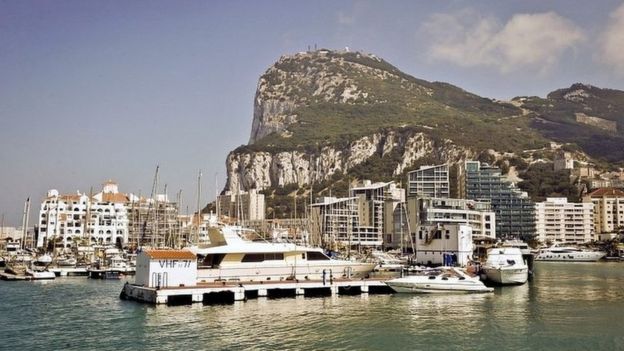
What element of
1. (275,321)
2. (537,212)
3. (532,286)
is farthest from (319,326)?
(537,212)

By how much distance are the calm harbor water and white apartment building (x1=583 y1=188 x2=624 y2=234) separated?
446ft

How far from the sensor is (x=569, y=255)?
5374 inches

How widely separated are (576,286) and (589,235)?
11668 cm

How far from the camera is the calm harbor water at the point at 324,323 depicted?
3253 centimetres

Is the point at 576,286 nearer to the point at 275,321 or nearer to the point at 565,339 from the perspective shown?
the point at 565,339

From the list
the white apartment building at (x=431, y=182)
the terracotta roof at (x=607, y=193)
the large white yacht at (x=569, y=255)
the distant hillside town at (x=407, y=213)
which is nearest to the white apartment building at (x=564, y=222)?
the distant hillside town at (x=407, y=213)

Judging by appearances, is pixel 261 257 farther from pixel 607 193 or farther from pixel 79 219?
pixel 607 193

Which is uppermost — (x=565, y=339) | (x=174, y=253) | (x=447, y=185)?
(x=447, y=185)

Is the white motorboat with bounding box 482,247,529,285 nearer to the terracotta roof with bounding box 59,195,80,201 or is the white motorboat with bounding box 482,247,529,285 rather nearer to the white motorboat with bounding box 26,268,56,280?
the white motorboat with bounding box 26,268,56,280

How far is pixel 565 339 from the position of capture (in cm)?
3388

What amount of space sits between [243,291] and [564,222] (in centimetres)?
14693

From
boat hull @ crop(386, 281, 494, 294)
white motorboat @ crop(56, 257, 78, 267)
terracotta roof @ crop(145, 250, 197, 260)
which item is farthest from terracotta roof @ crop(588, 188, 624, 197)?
terracotta roof @ crop(145, 250, 197, 260)

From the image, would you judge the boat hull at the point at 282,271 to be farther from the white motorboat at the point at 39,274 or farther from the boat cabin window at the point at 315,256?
the white motorboat at the point at 39,274

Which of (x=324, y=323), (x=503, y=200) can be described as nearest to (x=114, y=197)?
(x=503, y=200)
